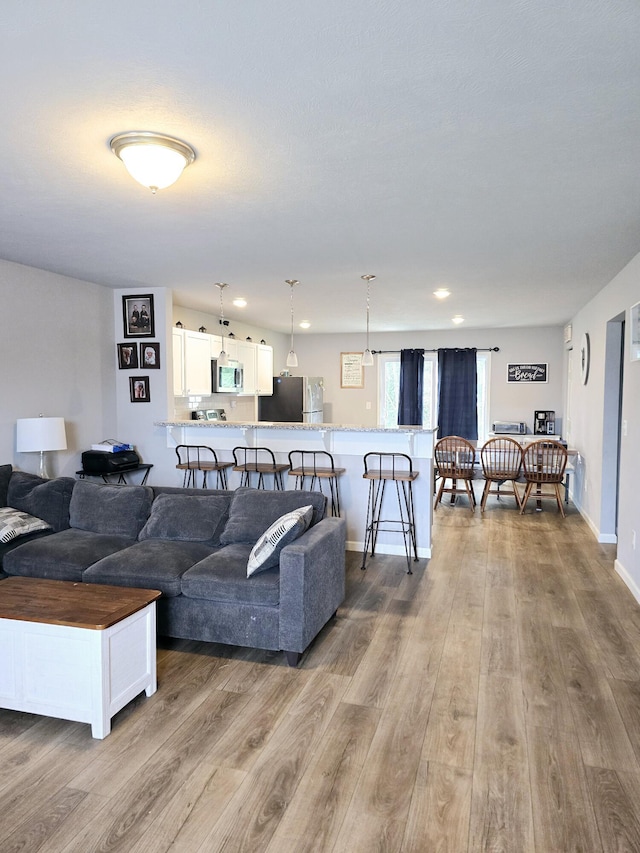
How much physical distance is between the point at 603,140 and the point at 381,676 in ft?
8.69

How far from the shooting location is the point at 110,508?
3920 millimetres

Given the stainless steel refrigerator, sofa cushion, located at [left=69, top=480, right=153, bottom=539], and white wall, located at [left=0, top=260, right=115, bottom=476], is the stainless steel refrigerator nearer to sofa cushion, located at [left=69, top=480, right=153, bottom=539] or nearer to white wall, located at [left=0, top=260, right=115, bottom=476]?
white wall, located at [left=0, top=260, right=115, bottom=476]

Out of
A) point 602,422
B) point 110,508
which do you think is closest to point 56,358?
point 110,508

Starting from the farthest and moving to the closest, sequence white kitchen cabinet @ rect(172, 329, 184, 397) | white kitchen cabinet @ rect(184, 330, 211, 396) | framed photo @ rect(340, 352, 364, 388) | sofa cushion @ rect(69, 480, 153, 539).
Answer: framed photo @ rect(340, 352, 364, 388), white kitchen cabinet @ rect(184, 330, 211, 396), white kitchen cabinet @ rect(172, 329, 184, 397), sofa cushion @ rect(69, 480, 153, 539)

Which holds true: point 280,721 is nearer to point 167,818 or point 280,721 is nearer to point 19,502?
point 167,818

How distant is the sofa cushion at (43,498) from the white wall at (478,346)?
20.0 feet

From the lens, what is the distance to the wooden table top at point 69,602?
2367 millimetres

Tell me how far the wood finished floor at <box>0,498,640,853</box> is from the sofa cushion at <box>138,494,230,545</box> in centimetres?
74

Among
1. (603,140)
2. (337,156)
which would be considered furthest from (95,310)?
(603,140)

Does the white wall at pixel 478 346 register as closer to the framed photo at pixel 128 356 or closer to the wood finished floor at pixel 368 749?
the framed photo at pixel 128 356

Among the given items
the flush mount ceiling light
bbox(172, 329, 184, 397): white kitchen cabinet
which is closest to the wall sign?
bbox(172, 329, 184, 397): white kitchen cabinet

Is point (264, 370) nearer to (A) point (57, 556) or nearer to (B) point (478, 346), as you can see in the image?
(B) point (478, 346)

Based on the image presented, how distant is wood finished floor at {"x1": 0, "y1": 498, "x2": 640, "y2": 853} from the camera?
6.03 feet

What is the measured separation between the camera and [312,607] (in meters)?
3.02
